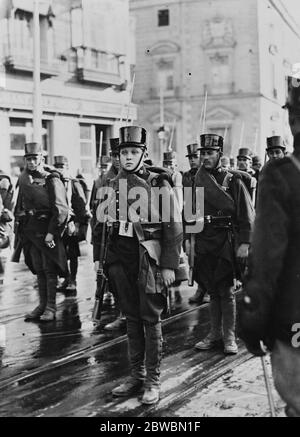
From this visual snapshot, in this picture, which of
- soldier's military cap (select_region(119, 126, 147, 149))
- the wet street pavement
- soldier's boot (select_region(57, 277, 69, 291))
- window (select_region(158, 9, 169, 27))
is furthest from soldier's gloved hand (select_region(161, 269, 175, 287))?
window (select_region(158, 9, 169, 27))

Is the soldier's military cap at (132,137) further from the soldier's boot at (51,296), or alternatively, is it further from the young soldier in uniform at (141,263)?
the soldier's boot at (51,296)

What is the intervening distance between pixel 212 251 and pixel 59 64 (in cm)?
1400

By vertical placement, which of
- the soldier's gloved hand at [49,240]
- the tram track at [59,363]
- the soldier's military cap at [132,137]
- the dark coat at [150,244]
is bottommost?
the tram track at [59,363]

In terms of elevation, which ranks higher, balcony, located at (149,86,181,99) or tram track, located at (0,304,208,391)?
balcony, located at (149,86,181,99)

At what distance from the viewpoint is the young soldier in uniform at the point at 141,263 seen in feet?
16.5

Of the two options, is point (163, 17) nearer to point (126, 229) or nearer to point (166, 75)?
point (166, 75)

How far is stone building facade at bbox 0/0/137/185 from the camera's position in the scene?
16594 mm

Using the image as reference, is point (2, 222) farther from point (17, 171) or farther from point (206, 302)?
point (17, 171)

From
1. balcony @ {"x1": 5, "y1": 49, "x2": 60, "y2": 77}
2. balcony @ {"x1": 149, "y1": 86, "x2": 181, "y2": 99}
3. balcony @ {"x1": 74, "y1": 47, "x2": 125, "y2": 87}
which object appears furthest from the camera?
balcony @ {"x1": 149, "y1": 86, "x2": 181, "y2": 99}

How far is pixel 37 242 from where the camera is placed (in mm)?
7965

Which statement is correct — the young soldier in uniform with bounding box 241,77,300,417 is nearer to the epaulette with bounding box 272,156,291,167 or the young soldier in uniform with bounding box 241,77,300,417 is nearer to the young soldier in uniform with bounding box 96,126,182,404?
the epaulette with bounding box 272,156,291,167

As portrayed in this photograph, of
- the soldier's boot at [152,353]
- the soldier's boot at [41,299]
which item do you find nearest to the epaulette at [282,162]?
the soldier's boot at [152,353]

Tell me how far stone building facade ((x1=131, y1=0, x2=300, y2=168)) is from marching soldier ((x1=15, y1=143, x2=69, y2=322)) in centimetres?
2893

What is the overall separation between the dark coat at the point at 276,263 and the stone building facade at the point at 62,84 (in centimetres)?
1219
